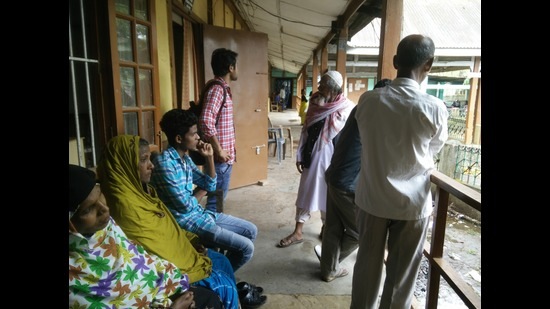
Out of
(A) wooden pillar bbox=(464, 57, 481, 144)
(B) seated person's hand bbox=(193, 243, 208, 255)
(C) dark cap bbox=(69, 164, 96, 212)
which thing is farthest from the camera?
(A) wooden pillar bbox=(464, 57, 481, 144)

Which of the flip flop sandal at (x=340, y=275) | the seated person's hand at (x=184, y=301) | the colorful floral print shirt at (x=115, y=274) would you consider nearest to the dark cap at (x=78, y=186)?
the colorful floral print shirt at (x=115, y=274)

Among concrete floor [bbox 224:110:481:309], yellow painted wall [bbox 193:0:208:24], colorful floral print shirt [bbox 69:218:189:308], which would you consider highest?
yellow painted wall [bbox 193:0:208:24]

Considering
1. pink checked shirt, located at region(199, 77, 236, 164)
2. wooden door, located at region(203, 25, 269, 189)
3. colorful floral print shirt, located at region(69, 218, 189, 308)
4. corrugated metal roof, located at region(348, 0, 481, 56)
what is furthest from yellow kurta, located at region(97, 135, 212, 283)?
corrugated metal roof, located at region(348, 0, 481, 56)

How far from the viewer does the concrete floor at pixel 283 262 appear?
213 centimetres

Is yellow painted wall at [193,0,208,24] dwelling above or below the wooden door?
above

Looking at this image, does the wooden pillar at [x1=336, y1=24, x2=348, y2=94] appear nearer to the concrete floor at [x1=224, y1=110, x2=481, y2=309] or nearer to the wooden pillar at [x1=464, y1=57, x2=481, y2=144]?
the concrete floor at [x1=224, y1=110, x2=481, y2=309]

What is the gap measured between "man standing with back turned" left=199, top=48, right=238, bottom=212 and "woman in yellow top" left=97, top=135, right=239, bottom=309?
835mm

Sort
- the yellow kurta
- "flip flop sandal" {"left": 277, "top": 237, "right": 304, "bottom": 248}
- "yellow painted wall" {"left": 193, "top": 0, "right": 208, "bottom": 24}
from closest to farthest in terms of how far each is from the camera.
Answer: the yellow kurta, "flip flop sandal" {"left": 277, "top": 237, "right": 304, "bottom": 248}, "yellow painted wall" {"left": 193, "top": 0, "right": 208, "bottom": 24}

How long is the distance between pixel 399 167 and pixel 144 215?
1165mm

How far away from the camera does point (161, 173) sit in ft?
5.85

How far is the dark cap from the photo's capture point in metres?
1.03
